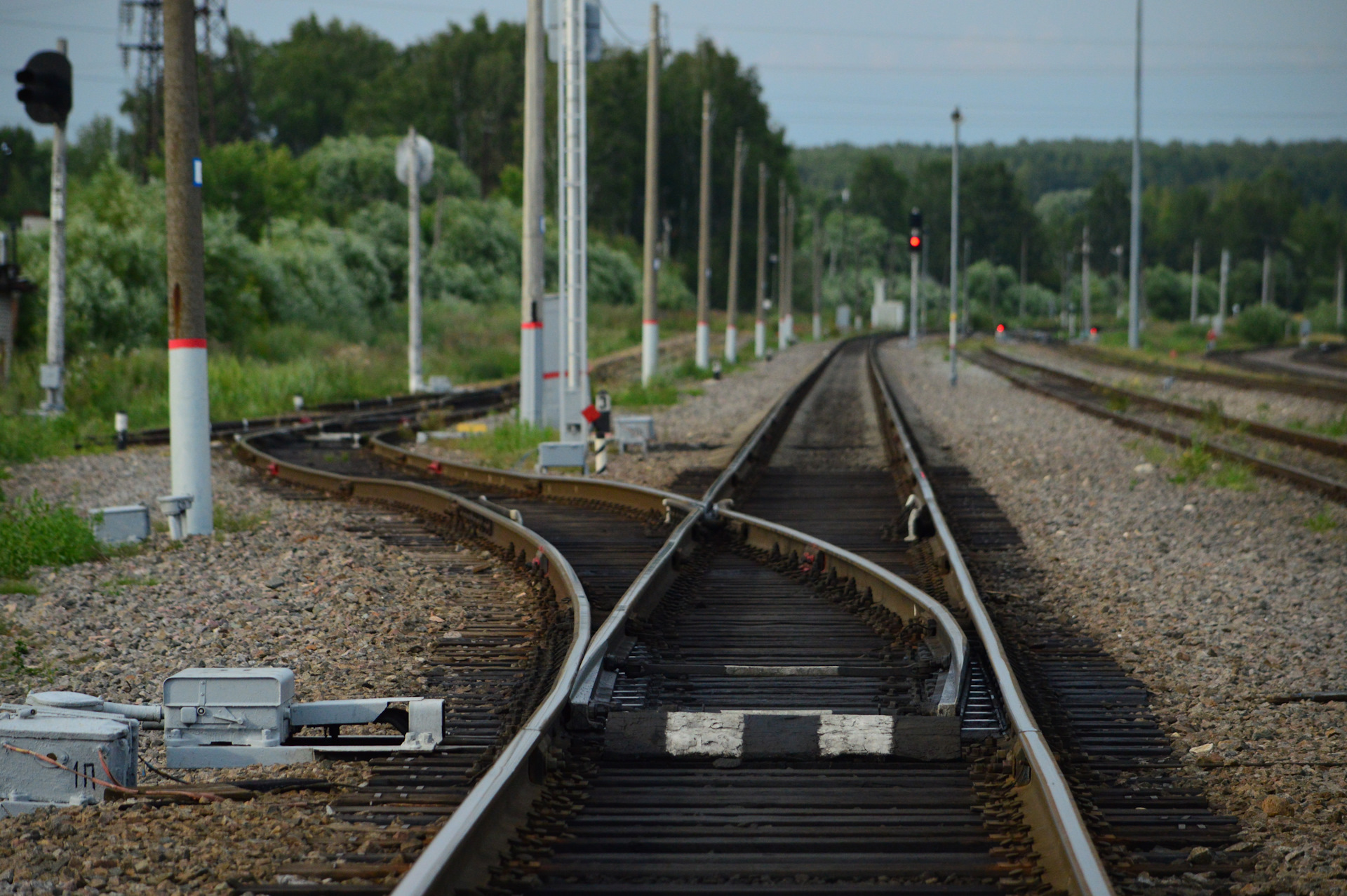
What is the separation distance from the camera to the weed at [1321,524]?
1198 centimetres

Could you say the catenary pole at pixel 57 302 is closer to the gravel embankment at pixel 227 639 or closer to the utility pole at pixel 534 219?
the utility pole at pixel 534 219

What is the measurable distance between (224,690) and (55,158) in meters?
20.4

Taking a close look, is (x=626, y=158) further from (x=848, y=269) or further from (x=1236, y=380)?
(x=1236, y=380)

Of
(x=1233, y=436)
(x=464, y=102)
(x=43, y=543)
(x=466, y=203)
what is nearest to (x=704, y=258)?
(x=1233, y=436)

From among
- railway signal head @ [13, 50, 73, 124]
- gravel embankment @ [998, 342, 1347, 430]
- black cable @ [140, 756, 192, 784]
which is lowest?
black cable @ [140, 756, 192, 784]

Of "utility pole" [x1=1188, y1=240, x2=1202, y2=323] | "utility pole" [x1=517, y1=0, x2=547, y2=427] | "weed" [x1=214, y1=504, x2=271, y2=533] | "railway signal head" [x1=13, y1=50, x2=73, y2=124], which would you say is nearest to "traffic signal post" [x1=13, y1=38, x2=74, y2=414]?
"railway signal head" [x1=13, y1=50, x2=73, y2=124]

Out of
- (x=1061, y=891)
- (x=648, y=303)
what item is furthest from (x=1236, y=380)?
(x=1061, y=891)

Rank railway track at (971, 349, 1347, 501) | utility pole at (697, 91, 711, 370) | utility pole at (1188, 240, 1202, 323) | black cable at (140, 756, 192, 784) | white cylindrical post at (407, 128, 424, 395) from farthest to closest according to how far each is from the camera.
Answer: utility pole at (1188, 240, 1202, 323) < utility pole at (697, 91, 711, 370) < white cylindrical post at (407, 128, 424, 395) < railway track at (971, 349, 1347, 501) < black cable at (140, 756, 192, 784)

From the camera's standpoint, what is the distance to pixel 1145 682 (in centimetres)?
673

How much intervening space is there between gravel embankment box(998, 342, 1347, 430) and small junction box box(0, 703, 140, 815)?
841 inches

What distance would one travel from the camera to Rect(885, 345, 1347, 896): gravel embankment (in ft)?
16.1

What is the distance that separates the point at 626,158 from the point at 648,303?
226ft

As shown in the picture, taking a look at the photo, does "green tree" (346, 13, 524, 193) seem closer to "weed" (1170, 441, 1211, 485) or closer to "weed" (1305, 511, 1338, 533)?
"weed" (1170, 441, 1211, 485)

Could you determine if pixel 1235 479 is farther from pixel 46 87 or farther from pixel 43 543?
pixel 46 87
